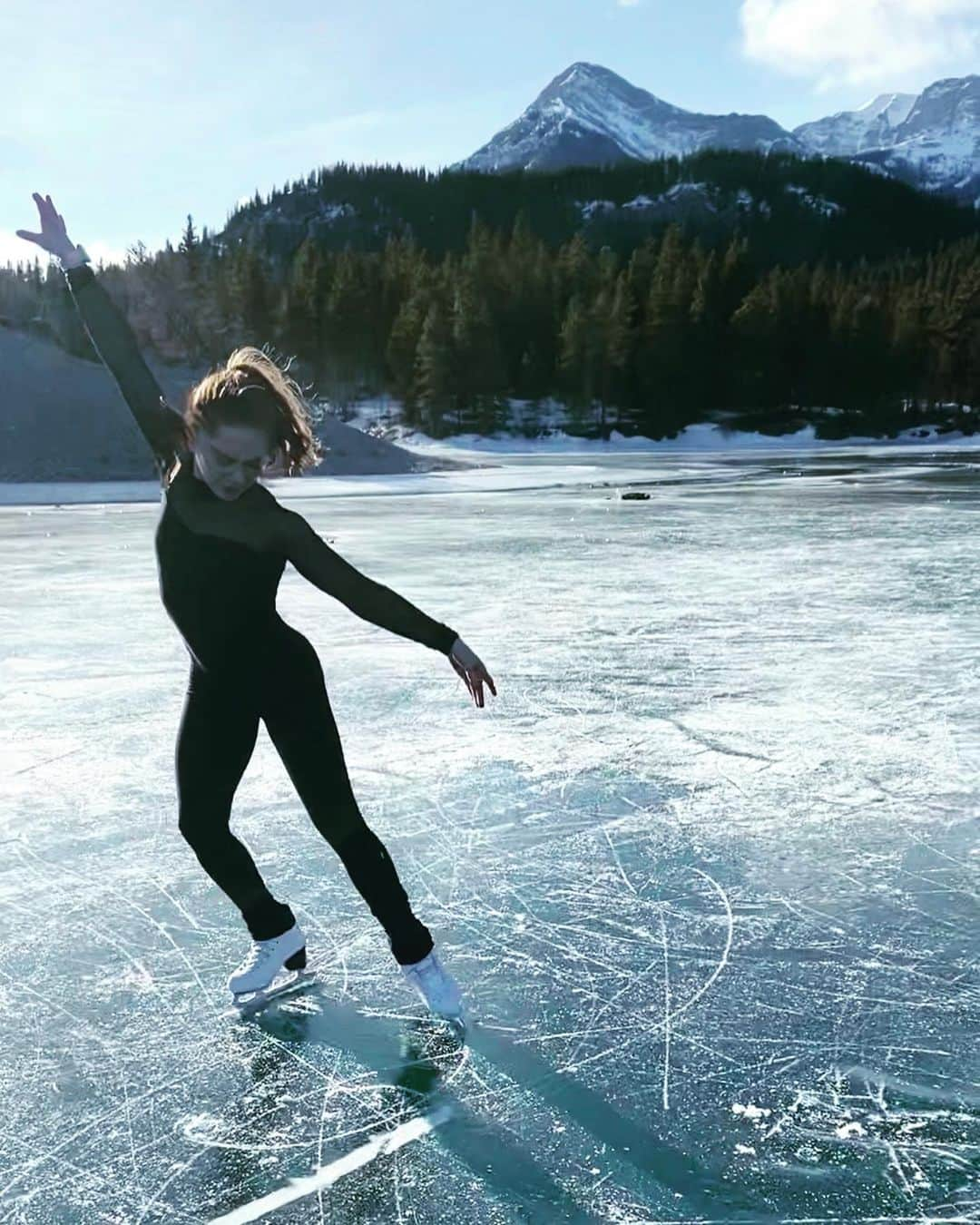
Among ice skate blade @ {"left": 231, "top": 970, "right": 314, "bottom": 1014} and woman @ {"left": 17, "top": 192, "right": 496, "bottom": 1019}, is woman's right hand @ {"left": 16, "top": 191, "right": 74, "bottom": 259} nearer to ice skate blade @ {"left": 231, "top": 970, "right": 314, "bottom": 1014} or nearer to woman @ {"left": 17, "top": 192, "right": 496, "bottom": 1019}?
woman @ {"left": 17, "top": 192, "right": 496, "bottom": 1019}

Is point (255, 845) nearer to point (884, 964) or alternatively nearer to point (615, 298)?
point (884, 964)

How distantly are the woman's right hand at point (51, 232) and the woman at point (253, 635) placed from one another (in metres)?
0.66

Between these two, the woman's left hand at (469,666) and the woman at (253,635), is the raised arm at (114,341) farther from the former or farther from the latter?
the woman's left hand at (469,666)

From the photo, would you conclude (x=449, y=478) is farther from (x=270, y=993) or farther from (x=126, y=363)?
(x=270, y=993)

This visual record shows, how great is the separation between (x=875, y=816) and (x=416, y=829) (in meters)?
1.74

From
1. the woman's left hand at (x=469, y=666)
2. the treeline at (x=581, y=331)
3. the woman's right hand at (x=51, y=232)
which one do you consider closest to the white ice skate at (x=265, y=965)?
the woman's left hand at (x=469, y=666)

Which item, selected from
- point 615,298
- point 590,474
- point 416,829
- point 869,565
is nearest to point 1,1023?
point 416,829

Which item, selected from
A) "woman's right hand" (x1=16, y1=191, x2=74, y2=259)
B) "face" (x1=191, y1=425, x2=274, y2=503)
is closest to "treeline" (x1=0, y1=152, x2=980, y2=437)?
"woman's right hand" (x1=16, y1=191, x2=74, y2=259)

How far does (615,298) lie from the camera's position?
68188 millimetres

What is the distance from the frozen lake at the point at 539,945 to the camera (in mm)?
2256

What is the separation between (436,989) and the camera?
2824mm

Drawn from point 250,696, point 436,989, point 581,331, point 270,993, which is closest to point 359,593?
point 250,696

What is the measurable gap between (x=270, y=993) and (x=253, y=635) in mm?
1014

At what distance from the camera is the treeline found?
64.6m
